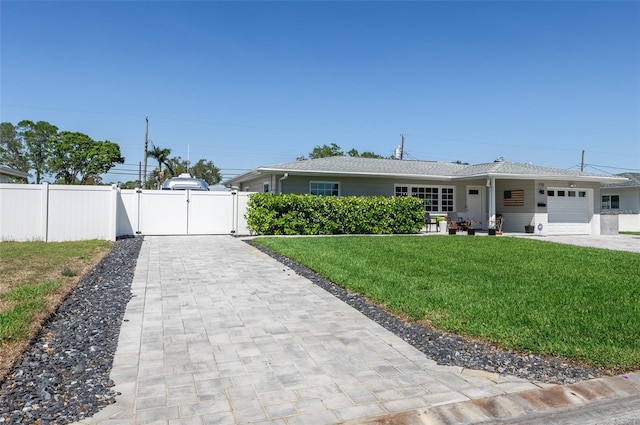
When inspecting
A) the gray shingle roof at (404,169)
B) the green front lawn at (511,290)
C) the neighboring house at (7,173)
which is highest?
the gray shingle roof at (404,169)

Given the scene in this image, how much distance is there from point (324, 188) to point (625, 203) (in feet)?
67.5

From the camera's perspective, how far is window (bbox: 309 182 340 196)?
17625mm

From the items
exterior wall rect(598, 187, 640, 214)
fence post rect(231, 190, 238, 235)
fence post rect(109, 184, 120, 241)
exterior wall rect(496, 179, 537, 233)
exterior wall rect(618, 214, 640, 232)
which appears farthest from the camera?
exterior wall rect(598, 187, 640, 214)

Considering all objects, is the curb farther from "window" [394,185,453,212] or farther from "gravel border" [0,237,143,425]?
"window" [394,185,453,212]

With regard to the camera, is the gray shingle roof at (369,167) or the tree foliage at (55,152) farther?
the tree foliage at (55,152)

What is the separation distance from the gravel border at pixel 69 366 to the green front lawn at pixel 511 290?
336cm

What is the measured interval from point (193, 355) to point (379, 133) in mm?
35485

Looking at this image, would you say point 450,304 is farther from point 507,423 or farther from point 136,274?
point 136,274

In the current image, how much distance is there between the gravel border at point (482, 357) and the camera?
3408mm

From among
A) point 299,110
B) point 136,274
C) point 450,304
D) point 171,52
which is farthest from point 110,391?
point 299,110

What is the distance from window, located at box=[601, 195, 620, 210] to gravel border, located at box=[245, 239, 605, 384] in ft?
91.5

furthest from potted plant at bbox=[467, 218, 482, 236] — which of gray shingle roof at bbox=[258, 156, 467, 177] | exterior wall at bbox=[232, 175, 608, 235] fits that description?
gray shingle roof at bbox=[258, 156, 467, 177]

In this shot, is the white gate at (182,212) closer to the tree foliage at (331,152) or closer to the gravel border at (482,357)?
the gravel border at (482,357)

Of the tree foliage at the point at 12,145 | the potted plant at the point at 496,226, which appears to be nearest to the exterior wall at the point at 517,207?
the potted plant at the point at 496,226
